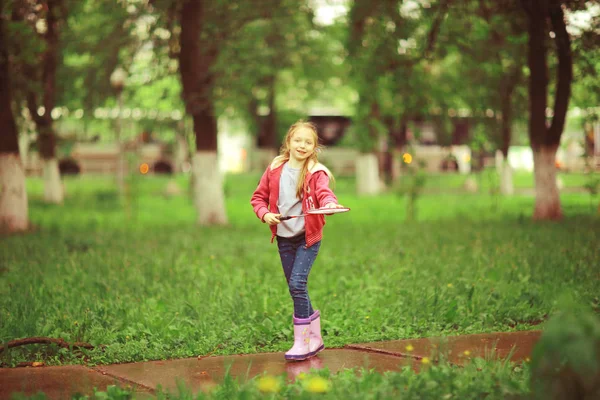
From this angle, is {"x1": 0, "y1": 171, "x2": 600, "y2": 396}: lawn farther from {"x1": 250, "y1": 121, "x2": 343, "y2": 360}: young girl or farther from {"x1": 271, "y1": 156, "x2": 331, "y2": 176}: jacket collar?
{"x1": 271, "y1": 156, "x2": 331, "y2": 176}: jacket collar

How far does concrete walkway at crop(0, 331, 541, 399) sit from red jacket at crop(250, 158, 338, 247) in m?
0.84

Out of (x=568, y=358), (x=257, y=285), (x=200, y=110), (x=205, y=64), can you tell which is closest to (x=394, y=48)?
(x=205, y=64)

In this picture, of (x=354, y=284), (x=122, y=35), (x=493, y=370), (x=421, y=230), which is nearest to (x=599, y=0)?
(x=421, y=230)

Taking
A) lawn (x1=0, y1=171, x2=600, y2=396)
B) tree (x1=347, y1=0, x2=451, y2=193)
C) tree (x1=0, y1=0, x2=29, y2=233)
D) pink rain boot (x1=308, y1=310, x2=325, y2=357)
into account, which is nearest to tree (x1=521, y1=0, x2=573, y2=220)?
lawn (x1=0, y1=171, x2=600, y2=396)

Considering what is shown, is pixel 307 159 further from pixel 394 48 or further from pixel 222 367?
pixel 394 48

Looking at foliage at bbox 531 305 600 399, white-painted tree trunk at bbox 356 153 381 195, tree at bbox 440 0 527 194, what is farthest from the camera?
white-painted tree trunk at bbox 356 153 381 195

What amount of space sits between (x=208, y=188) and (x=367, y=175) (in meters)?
11.8

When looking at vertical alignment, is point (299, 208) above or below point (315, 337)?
above

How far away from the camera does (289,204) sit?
5777 mm

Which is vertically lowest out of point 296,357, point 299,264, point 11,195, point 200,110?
point 296,357

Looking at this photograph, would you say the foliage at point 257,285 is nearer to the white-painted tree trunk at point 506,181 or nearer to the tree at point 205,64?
the tree at point 205,64

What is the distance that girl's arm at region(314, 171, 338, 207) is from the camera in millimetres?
5562

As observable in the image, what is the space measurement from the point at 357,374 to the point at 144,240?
8582 millimetres

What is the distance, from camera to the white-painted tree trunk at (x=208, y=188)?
53.6 ft
